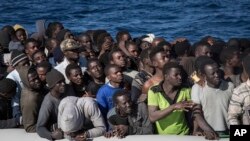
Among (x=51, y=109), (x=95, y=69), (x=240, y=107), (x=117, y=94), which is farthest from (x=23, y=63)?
(x=240, y=107)

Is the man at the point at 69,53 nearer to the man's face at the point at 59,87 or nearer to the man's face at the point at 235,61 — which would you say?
the man's face at the point at 59,87

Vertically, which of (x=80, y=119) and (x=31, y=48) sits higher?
(x=31, y=48)

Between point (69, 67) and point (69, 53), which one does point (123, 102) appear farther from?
point (69, 53)

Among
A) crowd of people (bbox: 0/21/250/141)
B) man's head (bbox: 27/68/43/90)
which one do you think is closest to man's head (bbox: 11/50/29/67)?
crowd of people (bbox: 0/21/250/141)

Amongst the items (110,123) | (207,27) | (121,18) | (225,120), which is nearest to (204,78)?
(225,120)

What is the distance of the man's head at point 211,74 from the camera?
218 inches

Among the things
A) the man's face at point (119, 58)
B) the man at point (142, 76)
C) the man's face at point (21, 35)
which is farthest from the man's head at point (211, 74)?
the man's face at point (21, 35)

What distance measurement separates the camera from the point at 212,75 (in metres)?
5.55

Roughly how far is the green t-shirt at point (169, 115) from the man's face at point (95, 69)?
4.06ft

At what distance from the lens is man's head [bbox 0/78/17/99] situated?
238 inches

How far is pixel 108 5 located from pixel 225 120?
84.7 feet

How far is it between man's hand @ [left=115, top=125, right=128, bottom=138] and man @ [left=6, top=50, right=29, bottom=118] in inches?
46.6

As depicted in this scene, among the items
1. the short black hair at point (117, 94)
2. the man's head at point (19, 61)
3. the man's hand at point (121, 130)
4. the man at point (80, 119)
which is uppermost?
the man's head at point (19, 61)

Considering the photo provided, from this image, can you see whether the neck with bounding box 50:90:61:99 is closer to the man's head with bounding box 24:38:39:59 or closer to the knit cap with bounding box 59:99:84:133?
the knit cap with bounding box 59:99:84:133
